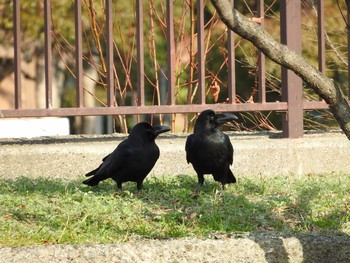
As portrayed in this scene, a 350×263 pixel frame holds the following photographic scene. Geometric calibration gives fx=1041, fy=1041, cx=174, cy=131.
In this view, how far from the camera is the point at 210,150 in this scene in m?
7.46

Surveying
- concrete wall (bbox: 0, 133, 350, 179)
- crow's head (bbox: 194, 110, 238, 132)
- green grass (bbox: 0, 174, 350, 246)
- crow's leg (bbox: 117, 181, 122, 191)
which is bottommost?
green grass (bbox: 0, 174, 350, 246)

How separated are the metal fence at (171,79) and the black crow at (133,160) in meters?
0.96

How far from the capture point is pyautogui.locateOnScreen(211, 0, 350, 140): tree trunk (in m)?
5.18

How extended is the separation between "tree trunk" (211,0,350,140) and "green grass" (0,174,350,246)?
Answer: 2.71 ft

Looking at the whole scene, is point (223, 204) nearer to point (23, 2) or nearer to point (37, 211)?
point (37, 211)

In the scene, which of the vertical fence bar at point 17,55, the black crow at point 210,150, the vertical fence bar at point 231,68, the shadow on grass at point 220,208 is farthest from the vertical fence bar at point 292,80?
the vertical fence bar at point 17,55

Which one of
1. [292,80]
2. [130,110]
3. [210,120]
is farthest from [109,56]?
[292,80]

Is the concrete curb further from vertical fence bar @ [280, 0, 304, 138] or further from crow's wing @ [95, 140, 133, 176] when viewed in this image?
vertical fence bar @ [280, 0, 304, 138]

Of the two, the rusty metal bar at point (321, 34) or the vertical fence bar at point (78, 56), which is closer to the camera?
the vertical fence bar at point (78, 56)

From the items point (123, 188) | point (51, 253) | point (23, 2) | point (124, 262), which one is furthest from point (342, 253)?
point (23, 2)

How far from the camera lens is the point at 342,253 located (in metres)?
5.72

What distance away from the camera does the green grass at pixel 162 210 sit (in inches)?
235

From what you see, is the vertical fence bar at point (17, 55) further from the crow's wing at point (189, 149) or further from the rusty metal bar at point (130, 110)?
the crow's wing at point (189, 149)

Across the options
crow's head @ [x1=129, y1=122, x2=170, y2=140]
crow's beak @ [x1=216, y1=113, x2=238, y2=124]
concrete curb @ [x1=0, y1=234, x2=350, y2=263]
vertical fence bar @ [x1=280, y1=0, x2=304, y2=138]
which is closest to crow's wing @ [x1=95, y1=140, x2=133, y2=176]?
crow's head @ [x1=129, y1=122, x2=170, y2=140]
